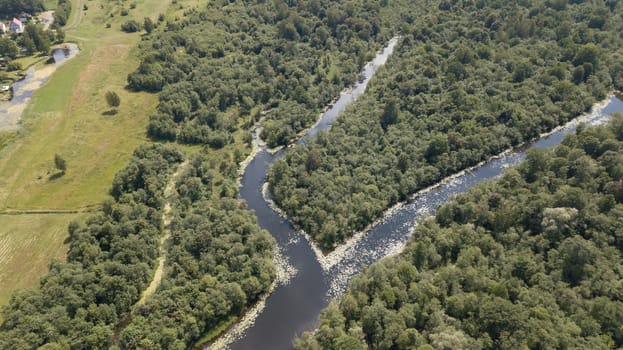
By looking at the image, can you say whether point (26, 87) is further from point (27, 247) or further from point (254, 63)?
point (27, 247)

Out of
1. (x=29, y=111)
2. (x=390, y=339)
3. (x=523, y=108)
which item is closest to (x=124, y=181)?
(x=29, y=111)

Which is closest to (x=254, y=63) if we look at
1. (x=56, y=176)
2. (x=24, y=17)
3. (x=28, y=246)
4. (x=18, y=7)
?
(x=56, y=176)

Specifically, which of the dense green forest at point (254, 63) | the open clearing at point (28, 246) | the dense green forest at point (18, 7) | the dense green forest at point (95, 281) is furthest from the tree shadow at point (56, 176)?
the dense green forest at point (18, 7)

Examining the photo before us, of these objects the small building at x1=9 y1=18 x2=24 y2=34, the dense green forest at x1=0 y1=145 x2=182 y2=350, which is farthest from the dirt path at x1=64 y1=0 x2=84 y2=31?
the dense green forest at x1=0 y1=145 x2=182 y2=350

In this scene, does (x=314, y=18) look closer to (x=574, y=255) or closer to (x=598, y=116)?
(x=598, y=116)

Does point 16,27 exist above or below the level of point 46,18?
below

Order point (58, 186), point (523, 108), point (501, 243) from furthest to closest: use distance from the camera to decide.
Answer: point (523, 108) → point (58, 186) → point (501, 243)

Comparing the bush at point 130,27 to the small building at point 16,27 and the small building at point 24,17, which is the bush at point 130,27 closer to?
the small building at point 16,27
